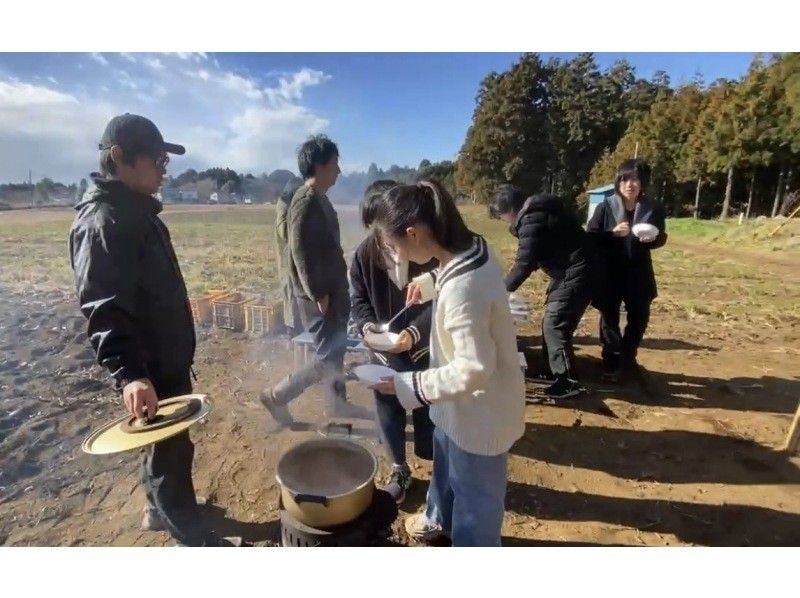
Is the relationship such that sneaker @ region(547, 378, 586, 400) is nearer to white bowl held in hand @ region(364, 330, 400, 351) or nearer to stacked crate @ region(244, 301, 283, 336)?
white bowl held in hand @ region(364, 330, 400, 351)

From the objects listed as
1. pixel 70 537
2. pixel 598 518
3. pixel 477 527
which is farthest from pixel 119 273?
pixel 598 518

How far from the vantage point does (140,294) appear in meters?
Answer: 1.42

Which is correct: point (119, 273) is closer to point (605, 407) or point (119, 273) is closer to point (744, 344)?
point (605, 407)

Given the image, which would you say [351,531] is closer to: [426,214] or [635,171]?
[426,214]

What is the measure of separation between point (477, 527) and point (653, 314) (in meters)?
4.32

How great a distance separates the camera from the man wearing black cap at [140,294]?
50.9 inches

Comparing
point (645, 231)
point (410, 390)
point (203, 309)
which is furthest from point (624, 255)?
point (203, 309)

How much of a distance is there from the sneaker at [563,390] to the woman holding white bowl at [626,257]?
452mm

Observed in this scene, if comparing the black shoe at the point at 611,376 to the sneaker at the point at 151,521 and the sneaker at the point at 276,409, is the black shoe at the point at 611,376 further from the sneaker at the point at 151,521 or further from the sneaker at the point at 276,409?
the sneaker at the point at 151,521

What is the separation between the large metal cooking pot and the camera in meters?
1.35

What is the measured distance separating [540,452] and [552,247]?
120 centimetres

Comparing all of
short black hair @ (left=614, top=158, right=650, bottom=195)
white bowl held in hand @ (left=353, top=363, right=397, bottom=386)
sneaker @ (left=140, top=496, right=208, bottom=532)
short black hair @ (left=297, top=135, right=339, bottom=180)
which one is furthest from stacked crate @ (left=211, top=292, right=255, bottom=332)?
short black hair @ (left=614, top=158, right=650, bottom=195)

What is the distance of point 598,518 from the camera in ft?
6.19
